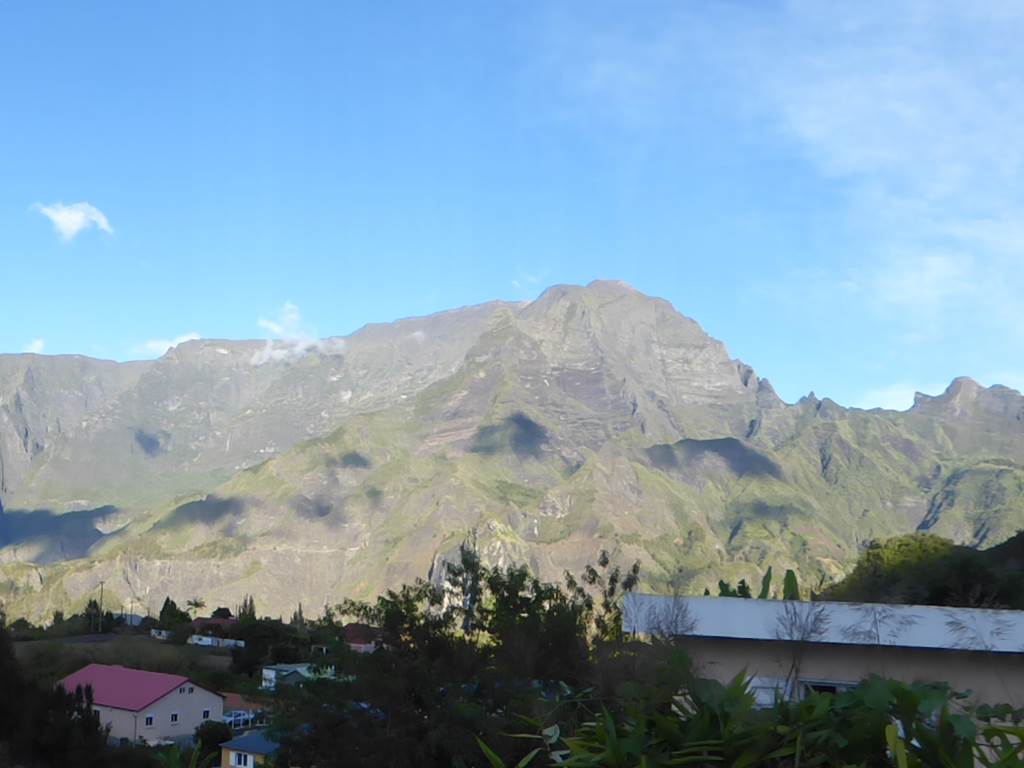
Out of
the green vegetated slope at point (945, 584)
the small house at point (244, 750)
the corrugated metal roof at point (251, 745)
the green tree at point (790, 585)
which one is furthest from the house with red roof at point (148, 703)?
the green tree at point (790, 585)

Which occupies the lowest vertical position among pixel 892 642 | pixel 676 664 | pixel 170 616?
pixel 170 616

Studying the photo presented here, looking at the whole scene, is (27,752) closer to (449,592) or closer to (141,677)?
(449,592)

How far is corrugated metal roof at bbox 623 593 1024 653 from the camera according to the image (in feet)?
22.6

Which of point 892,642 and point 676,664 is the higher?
point 676,664

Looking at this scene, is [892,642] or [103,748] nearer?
[892,642]

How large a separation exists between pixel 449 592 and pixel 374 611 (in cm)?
434

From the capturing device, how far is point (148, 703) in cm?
4988

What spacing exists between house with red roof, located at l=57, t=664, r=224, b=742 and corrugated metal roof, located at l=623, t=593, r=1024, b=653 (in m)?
47.2

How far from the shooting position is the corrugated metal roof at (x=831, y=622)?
22.6ft

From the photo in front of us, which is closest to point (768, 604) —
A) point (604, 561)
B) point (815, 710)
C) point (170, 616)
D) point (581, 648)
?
point (815, 710)

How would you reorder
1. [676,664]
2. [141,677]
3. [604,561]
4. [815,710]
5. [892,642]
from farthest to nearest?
[141,677]
[604,561]
[892,642]
[676,664]
[815,710]

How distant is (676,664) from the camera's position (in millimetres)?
2613

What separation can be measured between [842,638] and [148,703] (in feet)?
162

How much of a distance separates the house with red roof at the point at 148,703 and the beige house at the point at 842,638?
4713cm
